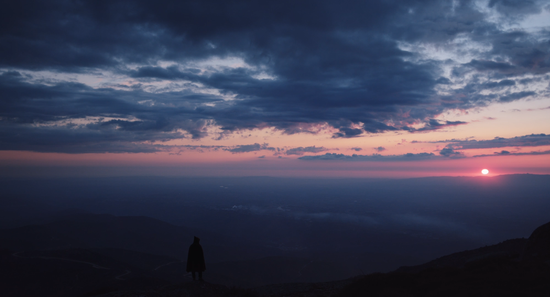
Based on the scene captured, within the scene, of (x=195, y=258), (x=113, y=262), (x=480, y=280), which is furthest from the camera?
(x=113, y=262)

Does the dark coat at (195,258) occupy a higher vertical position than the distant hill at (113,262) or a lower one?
higher

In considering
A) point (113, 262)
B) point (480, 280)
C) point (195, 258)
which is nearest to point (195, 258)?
point (195, 258)

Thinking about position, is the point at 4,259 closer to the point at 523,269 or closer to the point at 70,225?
the point at 70,225

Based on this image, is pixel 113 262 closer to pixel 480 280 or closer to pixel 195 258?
pixel 195 258

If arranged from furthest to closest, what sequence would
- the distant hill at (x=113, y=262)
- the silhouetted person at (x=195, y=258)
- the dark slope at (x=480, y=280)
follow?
the distant hill at (x=113, y=262) → the silhouetted person at (x=195, y=258) → the dark slope at (x=480, y=280)

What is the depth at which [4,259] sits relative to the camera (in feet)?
197

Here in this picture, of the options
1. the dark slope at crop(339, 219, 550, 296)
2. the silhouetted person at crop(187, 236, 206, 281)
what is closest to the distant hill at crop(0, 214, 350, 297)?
the silhouetted person at crop(187, 236, 206, 281)

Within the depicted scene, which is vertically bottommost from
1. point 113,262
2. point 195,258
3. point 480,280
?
point 113,262

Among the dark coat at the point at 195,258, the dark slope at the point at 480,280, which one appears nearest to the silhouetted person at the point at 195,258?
the dark coat at the point at 195,258

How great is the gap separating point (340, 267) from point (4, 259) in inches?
3533

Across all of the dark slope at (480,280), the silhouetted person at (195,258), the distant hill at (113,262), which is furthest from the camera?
the distant hill at (113,262)

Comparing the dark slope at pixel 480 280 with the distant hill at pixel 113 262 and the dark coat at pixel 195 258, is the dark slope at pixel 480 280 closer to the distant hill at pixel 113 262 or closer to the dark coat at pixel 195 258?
the dark coat at pixel 195 258

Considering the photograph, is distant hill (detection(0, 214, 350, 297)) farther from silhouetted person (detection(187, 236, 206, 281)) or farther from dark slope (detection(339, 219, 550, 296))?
dark slope (detection(339, 219, 550, 296))

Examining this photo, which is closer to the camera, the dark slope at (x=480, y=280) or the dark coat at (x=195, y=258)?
the dark slope at (x=480, y=280)
